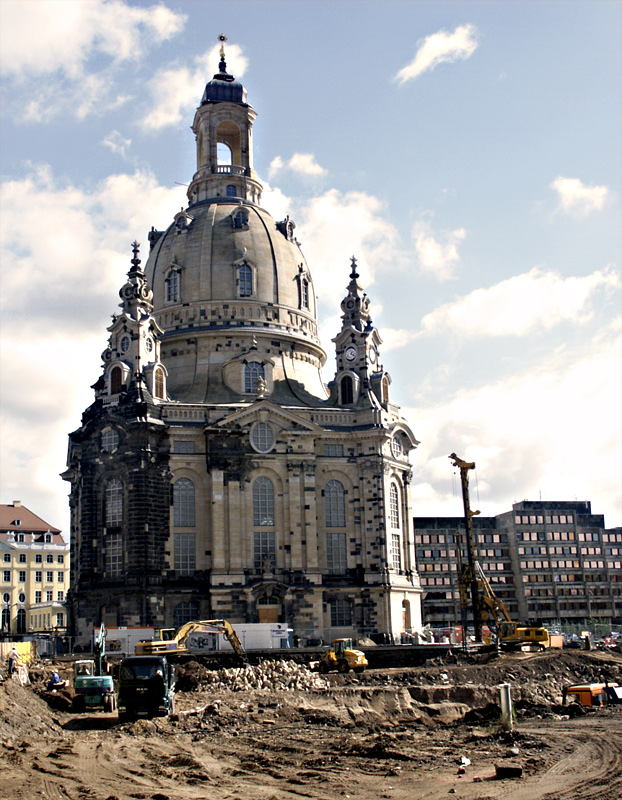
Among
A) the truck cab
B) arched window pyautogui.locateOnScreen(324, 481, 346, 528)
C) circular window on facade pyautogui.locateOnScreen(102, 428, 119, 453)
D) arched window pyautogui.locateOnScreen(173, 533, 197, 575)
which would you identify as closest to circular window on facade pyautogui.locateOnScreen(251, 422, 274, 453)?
arched window pyautogui.locateOnScreen(324, 481, 346, 528)

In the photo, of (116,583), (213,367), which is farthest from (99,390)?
(116,583)

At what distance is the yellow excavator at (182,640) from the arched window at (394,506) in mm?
18408

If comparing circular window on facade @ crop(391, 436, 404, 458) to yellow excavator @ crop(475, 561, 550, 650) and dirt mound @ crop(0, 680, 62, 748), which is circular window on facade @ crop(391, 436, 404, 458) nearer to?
yellow excavator @ crop(475, 561, 550, 650)

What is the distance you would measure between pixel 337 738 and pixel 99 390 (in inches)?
1874

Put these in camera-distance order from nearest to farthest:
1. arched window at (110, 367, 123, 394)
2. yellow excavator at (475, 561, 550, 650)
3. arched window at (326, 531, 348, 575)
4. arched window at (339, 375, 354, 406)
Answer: yellow excavator at (475, 561, 550, 650)
arched window at (110, 367, 123, 394)
arched window at (326, 531, 348, 575)
arched window at (339, 375, 354, 406)

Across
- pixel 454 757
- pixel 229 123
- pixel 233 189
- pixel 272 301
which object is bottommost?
pixel 454 757

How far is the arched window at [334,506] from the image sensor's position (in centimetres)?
7738

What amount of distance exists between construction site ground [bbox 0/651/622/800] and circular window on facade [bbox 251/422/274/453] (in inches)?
910

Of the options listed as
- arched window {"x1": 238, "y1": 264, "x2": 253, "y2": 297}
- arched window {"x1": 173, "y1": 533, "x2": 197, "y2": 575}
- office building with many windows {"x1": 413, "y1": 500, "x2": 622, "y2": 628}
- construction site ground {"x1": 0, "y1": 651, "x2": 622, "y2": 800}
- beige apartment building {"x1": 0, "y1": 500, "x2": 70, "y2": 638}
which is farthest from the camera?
office building with many windows {"x1": 413, "y1": 500, "x2": 622, "y2": 628}

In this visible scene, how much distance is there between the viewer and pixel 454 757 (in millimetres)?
32344

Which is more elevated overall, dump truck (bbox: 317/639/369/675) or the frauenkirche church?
the frauenkirche church

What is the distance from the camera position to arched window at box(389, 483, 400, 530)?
3103 inches

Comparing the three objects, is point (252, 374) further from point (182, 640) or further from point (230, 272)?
point (182, 640)

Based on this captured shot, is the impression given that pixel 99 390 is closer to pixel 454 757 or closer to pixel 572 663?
pixel 572 663
